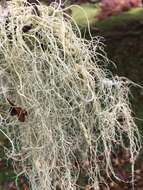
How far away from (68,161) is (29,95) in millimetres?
Result: 317

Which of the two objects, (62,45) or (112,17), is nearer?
(62,45)

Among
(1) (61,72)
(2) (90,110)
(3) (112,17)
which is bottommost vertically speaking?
(3) (112,17)

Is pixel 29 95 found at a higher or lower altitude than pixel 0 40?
lower

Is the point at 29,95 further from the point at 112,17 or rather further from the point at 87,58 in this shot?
the point at 112,17

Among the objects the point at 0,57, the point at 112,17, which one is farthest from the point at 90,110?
the point at 112,17

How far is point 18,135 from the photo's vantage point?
2361 mm

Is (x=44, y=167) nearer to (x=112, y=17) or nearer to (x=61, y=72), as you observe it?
(x=61, y=72)

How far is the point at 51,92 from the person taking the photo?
2.21 meters

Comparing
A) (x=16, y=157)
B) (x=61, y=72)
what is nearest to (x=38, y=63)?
(x=61, y=72)

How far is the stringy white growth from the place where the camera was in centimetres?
217

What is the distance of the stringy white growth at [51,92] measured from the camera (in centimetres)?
217

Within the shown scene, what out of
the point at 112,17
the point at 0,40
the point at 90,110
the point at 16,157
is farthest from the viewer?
the point at 112,17

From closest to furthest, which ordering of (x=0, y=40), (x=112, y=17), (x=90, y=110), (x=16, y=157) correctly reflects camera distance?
1. (x=0, y=40)
2. (x=90, y=110)
3. (x=16, y=157)
4. (x=112, y=17)

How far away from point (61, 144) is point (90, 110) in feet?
0.57
